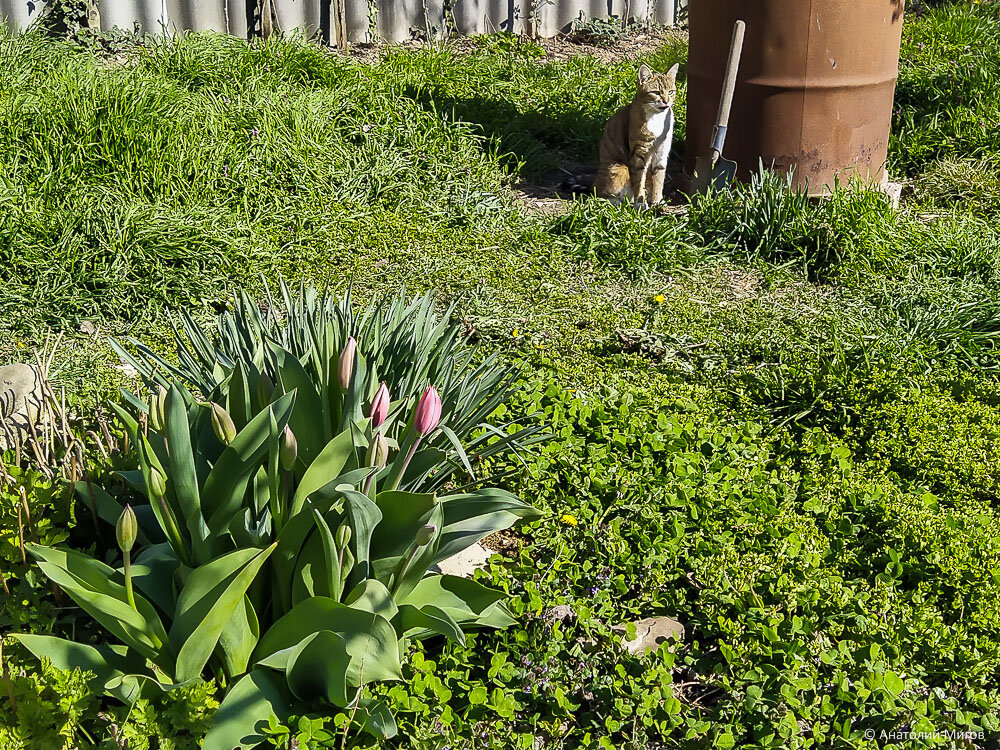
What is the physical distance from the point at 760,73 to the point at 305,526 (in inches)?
156

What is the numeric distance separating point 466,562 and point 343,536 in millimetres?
795

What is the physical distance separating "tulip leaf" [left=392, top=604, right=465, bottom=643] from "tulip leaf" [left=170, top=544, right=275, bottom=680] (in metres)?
0.36

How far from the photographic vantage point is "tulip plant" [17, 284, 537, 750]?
5.74ft

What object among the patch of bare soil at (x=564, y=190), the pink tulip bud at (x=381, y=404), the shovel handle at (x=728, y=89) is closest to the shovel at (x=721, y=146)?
the shovel handle at (x=728, y=89)

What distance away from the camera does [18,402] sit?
259 centimetres

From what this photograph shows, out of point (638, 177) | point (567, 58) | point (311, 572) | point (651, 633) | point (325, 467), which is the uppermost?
point (567, 58)

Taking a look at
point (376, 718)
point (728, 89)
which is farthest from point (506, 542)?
point (728, 89)

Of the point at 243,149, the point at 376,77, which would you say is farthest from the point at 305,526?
the point at 376,77

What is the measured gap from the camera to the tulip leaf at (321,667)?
5.74 ft

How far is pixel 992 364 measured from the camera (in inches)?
144

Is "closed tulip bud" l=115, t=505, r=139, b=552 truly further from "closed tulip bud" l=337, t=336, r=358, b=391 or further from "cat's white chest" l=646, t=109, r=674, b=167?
"cat's white chest" l=646, t=109, r=674, b=167

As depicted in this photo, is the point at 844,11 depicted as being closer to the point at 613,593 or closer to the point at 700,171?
the point at 700,171

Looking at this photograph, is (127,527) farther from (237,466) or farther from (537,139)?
(537,139)

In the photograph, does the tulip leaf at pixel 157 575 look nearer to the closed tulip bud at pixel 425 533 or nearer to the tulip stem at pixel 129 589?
the tulip stem at pixel 129 589
